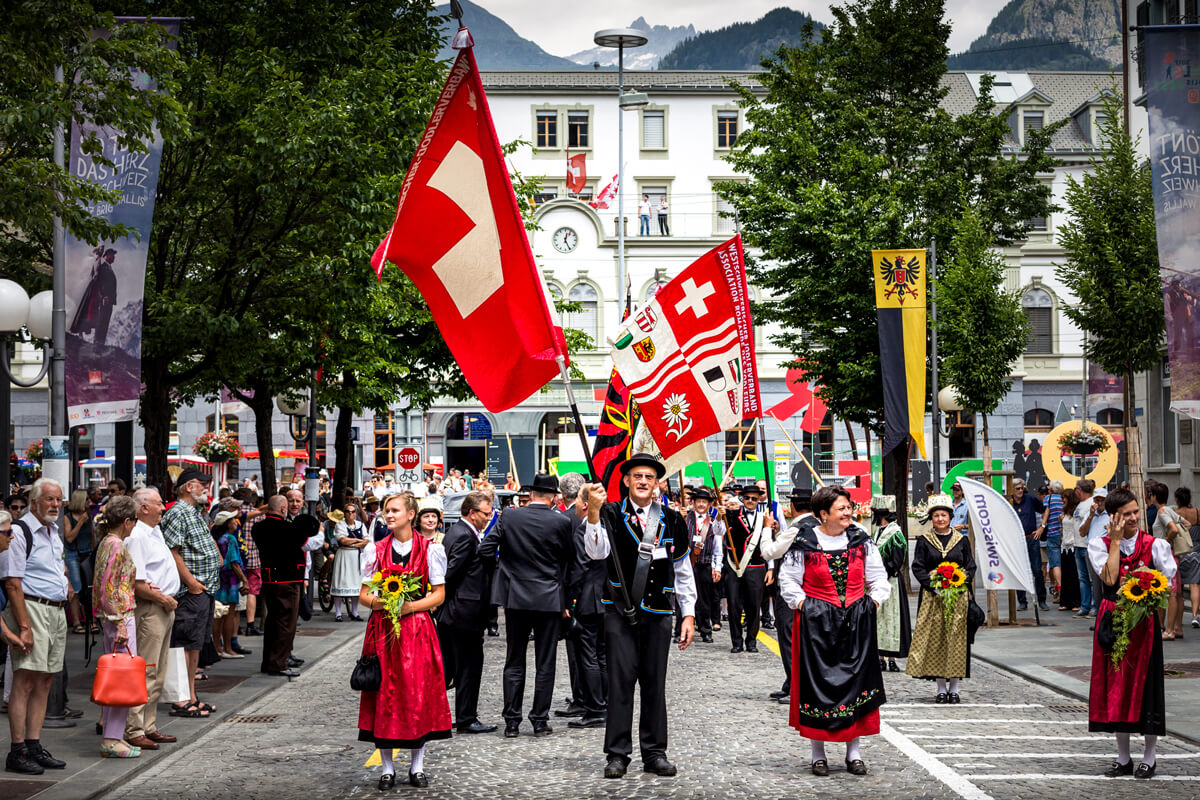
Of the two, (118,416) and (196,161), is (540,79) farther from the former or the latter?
(118,416)

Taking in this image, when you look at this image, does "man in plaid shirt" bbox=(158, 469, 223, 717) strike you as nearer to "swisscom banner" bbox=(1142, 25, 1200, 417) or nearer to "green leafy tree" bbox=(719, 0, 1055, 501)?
"swisscom banner" bbox=(1142, 25, 1200, 417)

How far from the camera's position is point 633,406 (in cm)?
1641

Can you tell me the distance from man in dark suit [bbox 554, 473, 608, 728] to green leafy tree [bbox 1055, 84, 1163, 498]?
37.1 feet

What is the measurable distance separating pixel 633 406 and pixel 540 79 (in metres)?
47.1

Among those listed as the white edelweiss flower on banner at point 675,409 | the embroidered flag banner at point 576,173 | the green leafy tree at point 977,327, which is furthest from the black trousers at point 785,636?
the embroidered flag banner at point 576,173

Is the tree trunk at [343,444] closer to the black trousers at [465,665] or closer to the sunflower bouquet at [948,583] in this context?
the black trousers at [465,665]

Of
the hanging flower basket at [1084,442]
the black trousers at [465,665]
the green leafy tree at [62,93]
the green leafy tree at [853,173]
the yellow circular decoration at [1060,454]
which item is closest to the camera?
the green leafy tree at [62,93]

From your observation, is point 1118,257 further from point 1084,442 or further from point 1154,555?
point 1154,555

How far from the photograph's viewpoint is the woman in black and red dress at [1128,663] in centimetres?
884

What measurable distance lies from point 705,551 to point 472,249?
9.99 metres

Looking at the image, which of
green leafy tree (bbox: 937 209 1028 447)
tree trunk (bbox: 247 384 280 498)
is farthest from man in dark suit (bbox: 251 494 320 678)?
green leafy tree (bbox: 937 209 1028 447)

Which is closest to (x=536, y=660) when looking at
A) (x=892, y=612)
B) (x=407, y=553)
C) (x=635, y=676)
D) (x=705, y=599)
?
(x=635, y=676)

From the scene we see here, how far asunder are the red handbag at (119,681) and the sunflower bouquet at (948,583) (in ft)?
22.7

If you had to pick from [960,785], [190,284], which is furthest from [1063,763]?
[190,284]
